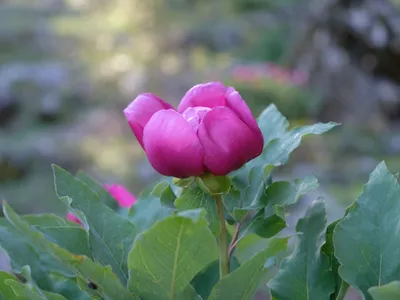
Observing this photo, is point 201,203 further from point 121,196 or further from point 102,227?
point 121,196

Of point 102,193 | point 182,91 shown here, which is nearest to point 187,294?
point 102,193

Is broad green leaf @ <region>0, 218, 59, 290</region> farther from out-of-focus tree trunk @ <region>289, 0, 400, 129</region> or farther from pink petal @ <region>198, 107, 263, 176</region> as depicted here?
out-of-focus tree trunk @ <region>289, 0, 400, 129</region>

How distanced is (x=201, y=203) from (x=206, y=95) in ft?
0.32

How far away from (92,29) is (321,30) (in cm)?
661

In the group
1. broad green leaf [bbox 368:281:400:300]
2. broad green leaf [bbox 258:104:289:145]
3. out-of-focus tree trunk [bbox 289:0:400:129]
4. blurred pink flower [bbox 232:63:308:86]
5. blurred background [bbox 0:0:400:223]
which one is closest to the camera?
broad green leaf [bbox 368:281:400:300]

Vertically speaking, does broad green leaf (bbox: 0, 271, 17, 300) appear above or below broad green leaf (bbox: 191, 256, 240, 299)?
above

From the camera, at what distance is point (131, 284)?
0.51 meters

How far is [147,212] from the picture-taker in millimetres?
680

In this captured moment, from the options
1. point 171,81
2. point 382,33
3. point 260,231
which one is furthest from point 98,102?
point 260,231

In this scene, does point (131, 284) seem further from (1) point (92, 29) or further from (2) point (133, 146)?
(1) point (92, 29)

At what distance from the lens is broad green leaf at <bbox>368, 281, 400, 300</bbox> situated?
43 centimetres

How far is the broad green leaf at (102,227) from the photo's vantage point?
555 millimetres

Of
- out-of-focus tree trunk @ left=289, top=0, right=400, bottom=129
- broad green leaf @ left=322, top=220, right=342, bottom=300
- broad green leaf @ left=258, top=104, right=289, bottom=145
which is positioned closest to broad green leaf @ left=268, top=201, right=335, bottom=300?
broad green leaf @ left=322, top=220, right=342, bottom=300

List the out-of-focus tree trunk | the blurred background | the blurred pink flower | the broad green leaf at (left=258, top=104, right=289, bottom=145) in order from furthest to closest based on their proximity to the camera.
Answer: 1. the out-of-focus tree trunk
2. the blurred pink flower
3. the blurred background
4. the broad green leaf at (left=258, top=104, right=289, bottom=145)
